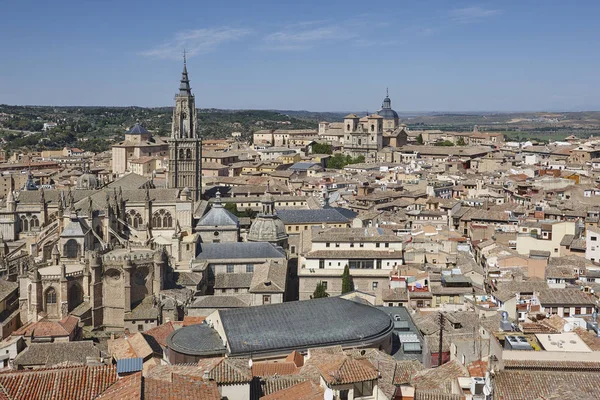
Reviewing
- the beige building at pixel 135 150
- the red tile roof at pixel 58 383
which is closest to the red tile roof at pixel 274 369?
the red tile roof at pixel 58 383

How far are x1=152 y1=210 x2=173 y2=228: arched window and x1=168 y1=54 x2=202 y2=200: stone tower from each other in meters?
14.9

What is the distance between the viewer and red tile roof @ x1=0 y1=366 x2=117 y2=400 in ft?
54.4

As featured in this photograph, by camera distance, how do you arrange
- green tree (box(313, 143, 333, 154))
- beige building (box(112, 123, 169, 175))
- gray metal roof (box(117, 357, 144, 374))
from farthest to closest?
green tree (box(313, 143, 333, 154))
beige building (box(112, 123, 169, 175))
gray metal roof (box(117, 357, 144, 374))

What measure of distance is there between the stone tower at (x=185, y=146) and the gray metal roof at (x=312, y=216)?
13206 mm

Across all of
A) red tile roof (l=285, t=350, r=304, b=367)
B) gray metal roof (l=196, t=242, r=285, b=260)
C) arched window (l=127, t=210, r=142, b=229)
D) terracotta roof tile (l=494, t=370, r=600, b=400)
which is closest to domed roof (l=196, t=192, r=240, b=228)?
gray metal roof (l=196, t=242, r=285, b=260)

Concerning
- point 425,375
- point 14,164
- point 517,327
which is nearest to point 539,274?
point 517,327

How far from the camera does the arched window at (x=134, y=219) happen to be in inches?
2202

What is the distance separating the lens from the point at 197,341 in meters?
29.1

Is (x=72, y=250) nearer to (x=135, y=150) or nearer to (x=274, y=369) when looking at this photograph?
(x=274, y=369)

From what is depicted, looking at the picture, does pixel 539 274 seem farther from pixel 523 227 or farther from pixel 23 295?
pixel 23 295

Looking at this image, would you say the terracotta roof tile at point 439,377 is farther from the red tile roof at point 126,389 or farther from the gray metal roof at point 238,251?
the gray metal roof at point 238,251

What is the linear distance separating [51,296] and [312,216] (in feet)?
88.8

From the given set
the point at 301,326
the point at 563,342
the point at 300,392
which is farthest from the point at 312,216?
the point at 300,392

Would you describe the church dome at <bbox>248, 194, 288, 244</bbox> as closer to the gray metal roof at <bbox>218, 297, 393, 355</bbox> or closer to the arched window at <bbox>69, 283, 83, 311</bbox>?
the arched window at <bbox>69, 283, 83, 311</bbox>
